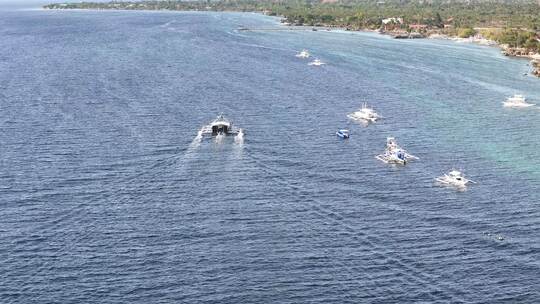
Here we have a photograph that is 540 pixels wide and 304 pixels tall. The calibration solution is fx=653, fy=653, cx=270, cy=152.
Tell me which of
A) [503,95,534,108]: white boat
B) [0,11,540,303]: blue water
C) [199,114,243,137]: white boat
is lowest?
[0,11,540,303]: blue water

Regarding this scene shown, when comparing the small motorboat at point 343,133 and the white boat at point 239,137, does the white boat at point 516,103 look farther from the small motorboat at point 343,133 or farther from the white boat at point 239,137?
the white boat at point 239,137

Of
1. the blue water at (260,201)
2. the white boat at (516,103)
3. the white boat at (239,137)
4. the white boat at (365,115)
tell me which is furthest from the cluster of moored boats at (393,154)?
the white boat at (516,103)

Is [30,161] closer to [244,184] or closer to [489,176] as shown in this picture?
[244,184]

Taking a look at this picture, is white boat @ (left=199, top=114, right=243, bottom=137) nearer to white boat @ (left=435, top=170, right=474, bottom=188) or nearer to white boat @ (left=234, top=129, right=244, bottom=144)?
white boat @ (left=234, top=129, right=244, bottom=144)

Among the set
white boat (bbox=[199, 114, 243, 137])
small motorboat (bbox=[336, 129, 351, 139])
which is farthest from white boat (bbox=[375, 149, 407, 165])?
white boat (bbox=[199, 114, 243, 137])

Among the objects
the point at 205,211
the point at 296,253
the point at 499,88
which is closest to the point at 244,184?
the point at 205,211

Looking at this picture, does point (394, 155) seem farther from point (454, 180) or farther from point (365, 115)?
point (365, 115)

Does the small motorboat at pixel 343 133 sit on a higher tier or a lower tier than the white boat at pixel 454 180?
higher
